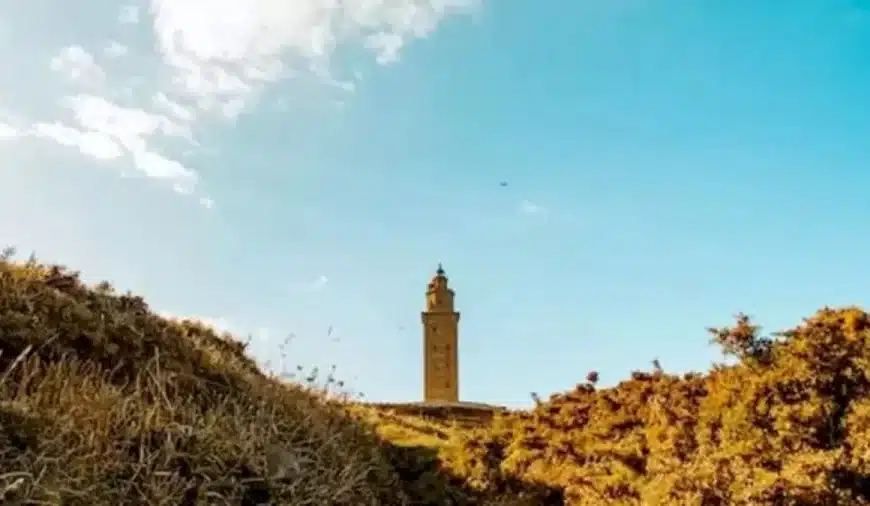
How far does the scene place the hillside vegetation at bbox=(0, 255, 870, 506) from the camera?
206 inches

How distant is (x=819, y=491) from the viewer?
5422 millimetres

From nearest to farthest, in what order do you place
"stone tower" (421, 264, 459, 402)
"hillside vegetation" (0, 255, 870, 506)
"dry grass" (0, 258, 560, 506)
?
1. "dry grass" (0, 258, 560, 506)
2. "hillside vegetation" (0, 255, 870, 506)
3. "stone tower" (421, 264, 459, 402)

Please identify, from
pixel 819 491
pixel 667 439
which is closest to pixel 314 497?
pixel 667 439

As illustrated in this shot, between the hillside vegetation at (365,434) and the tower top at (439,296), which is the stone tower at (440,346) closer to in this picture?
the tower top at (439,296)

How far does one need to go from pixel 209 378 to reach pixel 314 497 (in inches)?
100

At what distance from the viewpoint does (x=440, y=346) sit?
16.5 meters

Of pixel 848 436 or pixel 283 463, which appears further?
pixel 283 463

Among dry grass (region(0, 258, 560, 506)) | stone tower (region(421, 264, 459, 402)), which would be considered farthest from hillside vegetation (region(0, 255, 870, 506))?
stone tower (region(421, 264, 459, 402))

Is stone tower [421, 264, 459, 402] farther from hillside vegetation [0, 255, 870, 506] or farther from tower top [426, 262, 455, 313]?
hillside vegetation [0, 255, 870, 506]

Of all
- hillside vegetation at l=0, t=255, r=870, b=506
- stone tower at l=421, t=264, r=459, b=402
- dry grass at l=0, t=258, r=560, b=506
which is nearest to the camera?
dry grass at l=0, t=258, r=560, b=506

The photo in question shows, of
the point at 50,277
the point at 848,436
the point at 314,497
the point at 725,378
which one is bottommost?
the point at 314,497

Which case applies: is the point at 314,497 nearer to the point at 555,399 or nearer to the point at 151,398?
the point at 151,398

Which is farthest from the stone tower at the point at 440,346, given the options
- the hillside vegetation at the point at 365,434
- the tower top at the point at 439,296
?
the hillside vegetation at the point at 365,434

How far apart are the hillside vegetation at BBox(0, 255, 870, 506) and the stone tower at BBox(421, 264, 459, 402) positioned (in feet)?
23.8
